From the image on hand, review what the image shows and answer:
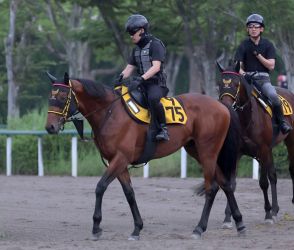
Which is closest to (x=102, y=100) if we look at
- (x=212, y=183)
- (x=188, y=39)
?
(x=212, y=183)

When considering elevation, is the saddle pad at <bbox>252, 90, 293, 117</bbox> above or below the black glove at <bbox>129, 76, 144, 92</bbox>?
below

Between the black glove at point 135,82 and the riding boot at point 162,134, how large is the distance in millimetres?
588

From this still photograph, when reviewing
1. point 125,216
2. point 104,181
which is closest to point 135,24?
point 104,181

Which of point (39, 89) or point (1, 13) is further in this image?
point (39, 89)

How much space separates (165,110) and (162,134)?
0.34 metres

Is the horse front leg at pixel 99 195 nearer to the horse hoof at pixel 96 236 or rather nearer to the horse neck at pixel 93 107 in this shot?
the horse hoof at pixel 96 236

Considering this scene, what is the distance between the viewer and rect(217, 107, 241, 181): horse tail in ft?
41.3

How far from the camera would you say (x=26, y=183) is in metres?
20.0

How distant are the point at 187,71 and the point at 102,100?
36.7 metres

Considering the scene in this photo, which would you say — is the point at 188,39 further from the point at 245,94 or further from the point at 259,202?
the point at 245,94

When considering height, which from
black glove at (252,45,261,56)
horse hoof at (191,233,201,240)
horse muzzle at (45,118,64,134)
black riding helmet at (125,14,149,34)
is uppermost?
black riding helmet at (125,14,149,34)

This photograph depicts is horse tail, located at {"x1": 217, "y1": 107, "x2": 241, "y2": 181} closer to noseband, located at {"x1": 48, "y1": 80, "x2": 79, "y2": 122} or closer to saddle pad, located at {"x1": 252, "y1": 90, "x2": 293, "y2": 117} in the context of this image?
A: saddle pad, located at {"x1": 252, "y1": 90, "x2": 293, "y2": 117}

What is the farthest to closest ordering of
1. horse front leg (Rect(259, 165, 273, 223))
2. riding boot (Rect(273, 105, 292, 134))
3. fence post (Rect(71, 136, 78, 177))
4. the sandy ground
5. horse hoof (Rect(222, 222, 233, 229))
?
1. fence post (Rect(71, 136, 78, 177))
2. riding boot (Rect(273, 105, 292, 134))
3. horse front leg (Rect(259, 165, 273, 223))
4. horse hoof (Rect(222, 222, 233, 229))
5. the sandy ground

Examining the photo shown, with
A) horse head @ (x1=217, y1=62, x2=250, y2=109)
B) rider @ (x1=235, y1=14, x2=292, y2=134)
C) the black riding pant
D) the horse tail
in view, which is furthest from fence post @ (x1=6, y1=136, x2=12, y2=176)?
the black riding pant
